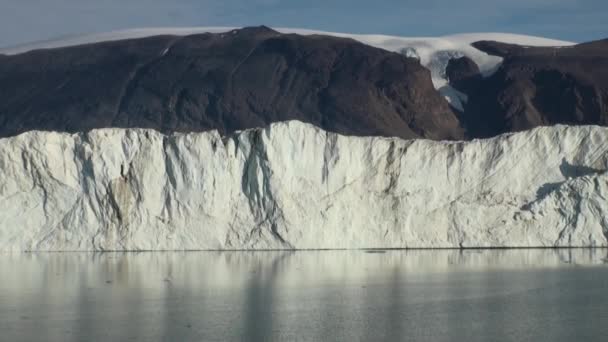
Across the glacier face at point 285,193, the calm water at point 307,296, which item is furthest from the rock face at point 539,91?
the calm water at point 307,296

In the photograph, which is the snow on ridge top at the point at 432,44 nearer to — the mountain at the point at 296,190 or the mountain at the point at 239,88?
the mountain at the point at 239,88

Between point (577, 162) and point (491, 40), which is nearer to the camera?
point (577, 162)

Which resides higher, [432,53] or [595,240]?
[432,53]

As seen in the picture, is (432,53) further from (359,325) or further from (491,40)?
(359,325)

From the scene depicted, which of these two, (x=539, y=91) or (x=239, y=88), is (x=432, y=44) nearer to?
(x=539, y=91)

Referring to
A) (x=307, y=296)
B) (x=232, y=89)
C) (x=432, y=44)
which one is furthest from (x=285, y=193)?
(x=432, y=44)

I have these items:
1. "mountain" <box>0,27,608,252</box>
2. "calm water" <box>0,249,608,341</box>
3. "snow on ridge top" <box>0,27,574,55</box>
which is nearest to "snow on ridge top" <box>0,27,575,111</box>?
"snow on ridge top" <box>0,27,574,55</box>

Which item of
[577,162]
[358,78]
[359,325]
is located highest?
[358,78]

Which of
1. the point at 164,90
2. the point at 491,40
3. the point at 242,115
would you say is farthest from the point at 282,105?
the point at 491,40
